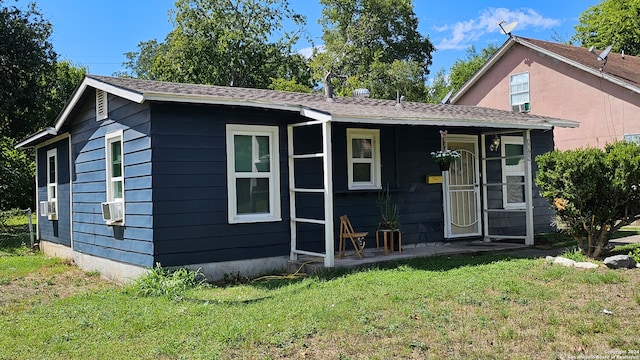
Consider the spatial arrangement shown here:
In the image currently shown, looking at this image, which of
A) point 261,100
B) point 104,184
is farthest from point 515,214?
point 104,184

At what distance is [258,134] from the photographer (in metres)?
7.98

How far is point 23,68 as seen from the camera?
17.1 meters

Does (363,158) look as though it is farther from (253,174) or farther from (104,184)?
(104,184)

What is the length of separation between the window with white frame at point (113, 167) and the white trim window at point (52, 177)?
145 inches

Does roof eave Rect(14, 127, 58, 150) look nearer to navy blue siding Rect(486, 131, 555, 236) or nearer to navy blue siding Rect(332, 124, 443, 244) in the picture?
navy blue siding Rect(332, 124, 443, 244)

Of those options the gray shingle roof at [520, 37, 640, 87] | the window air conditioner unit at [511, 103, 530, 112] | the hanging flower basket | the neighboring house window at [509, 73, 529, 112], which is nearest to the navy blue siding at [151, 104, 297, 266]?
the hanging flower basket

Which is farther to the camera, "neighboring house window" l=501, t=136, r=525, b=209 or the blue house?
"neighboring house window" l=501, t=136, r=525, b=209

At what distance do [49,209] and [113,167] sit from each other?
439cm

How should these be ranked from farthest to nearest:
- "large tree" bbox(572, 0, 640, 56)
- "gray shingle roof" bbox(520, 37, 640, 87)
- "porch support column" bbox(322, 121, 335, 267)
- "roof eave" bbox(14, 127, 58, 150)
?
"large tree" bbox(572, 0, 640, 56) → "gray shingle roof" bbox(520, 37, 640, 87) → "roof eave" bbox(14, 127, 58, 150) → "porch support column" bbox(322, 121, 335, 267)

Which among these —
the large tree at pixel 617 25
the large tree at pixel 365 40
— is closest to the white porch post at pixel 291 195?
the large tree at pixel 365 40

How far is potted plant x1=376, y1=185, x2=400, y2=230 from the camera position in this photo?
888cm

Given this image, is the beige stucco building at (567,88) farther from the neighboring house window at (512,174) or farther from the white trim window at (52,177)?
the white trim window at (52,177)

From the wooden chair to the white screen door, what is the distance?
7.88ft

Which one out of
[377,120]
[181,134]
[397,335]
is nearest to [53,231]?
[181,134]
